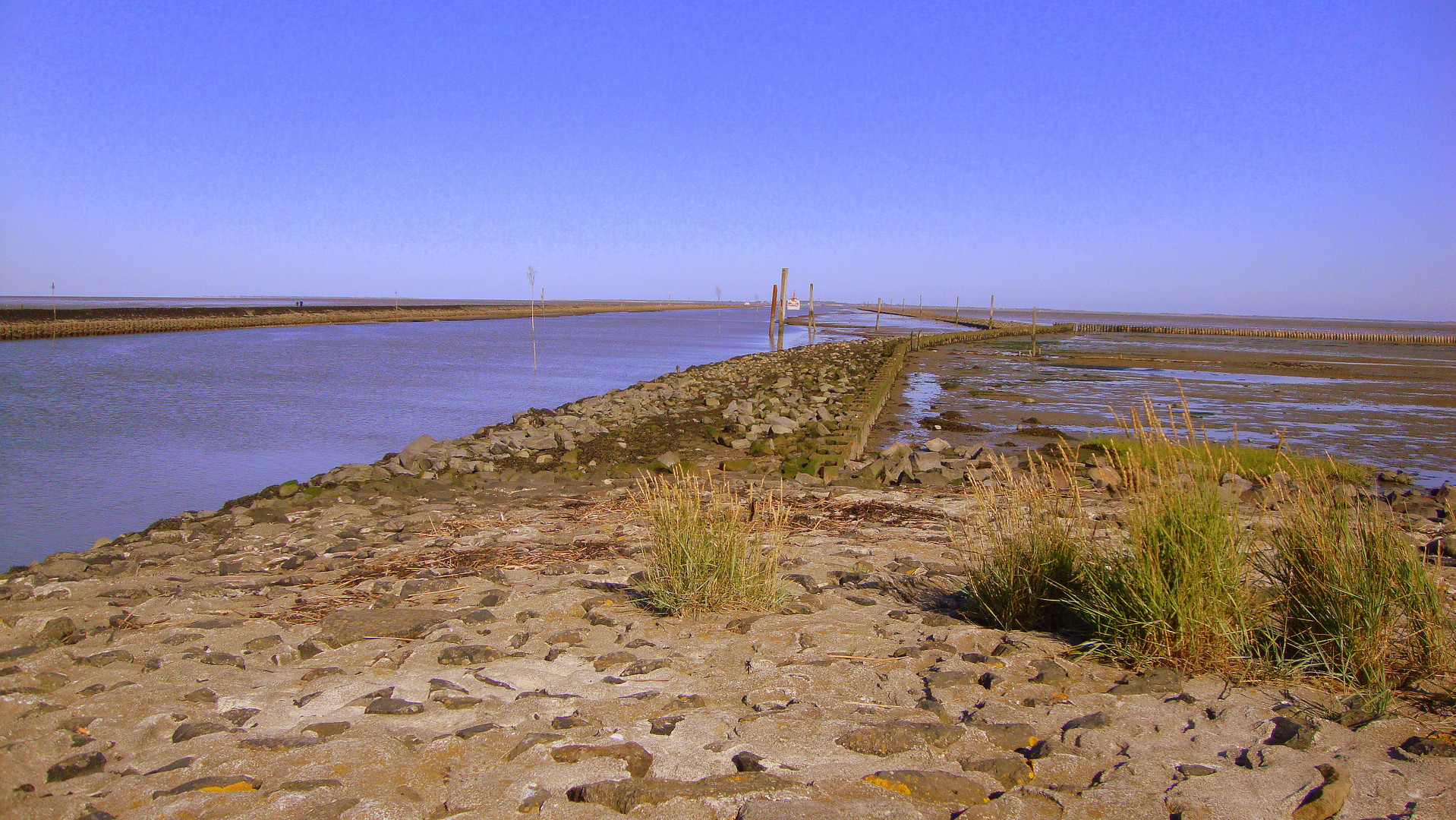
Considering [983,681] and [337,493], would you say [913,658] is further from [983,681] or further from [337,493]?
[337,493]

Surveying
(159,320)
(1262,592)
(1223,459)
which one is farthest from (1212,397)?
(159,320)

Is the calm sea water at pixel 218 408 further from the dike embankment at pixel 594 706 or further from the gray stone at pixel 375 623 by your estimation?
the gray stone at pixel 375 623

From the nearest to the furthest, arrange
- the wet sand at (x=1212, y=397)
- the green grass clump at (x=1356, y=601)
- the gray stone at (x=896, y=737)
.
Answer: the gray stone at (x=896, y=737)
the green grass clump at (x=1356, y=601)
the wet sand at (x=1212, y=397)

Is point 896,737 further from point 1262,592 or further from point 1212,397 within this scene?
point 1212,397

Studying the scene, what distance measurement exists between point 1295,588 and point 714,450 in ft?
28.8

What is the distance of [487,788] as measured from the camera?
2.75m

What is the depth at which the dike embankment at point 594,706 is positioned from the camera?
8.91 ft

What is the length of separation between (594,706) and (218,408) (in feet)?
56.7

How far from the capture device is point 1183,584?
11.9 ft

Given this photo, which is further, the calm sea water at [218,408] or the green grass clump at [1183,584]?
the calm sea water at [218,408]

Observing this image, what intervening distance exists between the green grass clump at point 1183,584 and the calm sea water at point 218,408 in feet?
28.8

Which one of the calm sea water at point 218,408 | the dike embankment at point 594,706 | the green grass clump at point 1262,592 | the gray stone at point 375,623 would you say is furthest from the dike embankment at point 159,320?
the green grass clump at point 1262,592

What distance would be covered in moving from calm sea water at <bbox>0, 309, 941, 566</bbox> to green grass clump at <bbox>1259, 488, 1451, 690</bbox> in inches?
371

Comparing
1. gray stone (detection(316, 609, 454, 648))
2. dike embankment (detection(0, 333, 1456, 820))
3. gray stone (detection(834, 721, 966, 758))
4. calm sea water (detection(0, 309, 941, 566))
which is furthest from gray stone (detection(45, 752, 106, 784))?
calm sea water (detection(0, 309, 941, 566))
